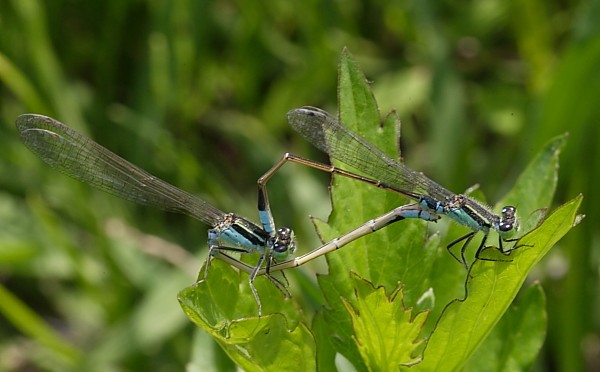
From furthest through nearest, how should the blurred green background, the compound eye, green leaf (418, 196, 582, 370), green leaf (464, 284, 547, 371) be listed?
the blurred green background < the compound eye < green leaf (464, 284, 547, 371) < green leaf (418, 196, 582, 370)

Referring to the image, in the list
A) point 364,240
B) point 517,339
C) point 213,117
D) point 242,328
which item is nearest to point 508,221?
point 517,339

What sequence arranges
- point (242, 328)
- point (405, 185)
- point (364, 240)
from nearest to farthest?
point (242, 328), point (364, 240), point (405, 185)

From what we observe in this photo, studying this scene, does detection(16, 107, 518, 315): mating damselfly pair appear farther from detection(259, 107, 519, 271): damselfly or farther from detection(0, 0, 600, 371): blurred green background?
detection(0, 0, 600, 371): blurred green background

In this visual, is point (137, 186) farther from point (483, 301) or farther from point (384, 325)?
point (483, 301)

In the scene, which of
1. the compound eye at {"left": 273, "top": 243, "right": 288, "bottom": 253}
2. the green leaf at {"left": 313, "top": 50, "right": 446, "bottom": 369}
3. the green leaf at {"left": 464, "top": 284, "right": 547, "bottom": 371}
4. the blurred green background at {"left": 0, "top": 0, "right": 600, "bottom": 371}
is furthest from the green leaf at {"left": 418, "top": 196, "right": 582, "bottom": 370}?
the blurred green background at {"left": 0, "top": 0, "right": 600, "bottom": 371}

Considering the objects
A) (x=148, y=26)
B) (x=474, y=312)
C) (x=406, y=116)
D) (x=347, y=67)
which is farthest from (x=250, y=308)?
(x=148, y=26)

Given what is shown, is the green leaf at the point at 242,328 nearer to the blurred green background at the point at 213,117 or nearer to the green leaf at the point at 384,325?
the green leaf at the point at 384,325

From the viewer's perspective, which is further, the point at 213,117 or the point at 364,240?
the point at 213,117

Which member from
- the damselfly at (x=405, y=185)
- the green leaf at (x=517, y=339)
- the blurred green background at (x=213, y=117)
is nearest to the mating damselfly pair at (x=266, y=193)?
the damselfly at (x=405, y=185)
